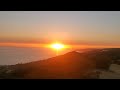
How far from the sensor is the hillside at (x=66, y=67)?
7.32 ft

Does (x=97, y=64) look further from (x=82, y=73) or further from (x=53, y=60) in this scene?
(x=53, y=60)

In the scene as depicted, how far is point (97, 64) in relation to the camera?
2.43 m

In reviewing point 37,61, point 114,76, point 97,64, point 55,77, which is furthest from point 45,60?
point 114,76

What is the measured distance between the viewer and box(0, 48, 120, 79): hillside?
223 cm

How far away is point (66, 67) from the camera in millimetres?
2357

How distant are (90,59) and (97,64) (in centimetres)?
12
